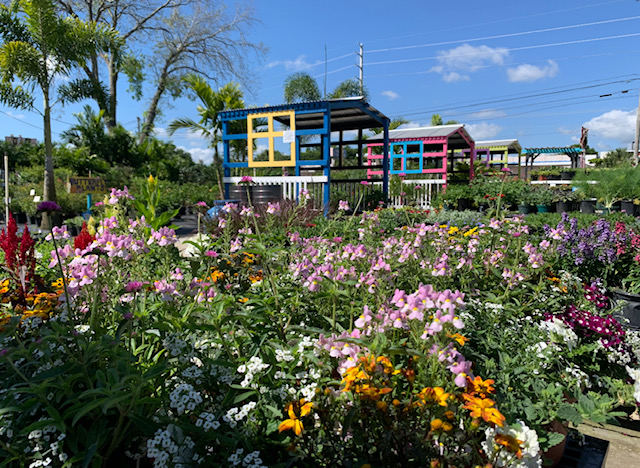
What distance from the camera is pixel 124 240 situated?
6.26 ft

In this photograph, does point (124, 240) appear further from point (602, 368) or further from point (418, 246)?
point (602, 368)

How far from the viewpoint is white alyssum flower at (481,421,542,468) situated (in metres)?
1.34

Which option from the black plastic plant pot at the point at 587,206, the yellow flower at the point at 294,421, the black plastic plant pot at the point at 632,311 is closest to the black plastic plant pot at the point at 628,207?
the black plastic plant pot at the point at 587,206

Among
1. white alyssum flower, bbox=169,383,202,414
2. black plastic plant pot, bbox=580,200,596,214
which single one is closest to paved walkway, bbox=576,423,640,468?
white alyssum flower, bbox=169,383,202,414

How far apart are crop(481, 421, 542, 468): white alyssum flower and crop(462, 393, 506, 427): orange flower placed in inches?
5.5

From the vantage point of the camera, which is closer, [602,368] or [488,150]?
[602,368]

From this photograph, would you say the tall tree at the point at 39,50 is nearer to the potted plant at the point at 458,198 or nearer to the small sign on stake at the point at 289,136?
the small sign on stake at the point at 289,136

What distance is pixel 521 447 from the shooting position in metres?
1.34

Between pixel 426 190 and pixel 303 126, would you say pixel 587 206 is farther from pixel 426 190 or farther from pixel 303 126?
pixel 303 126

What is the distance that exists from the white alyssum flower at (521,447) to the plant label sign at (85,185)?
1198 centimetres

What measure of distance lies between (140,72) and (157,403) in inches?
1167

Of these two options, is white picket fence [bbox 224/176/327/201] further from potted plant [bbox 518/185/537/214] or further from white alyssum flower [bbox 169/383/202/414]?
white alyssum flower [bbox 169/383/202/414]

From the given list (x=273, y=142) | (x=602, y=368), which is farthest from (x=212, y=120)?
(x=602, y=368)

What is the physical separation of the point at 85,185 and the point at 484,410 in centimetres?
1247
